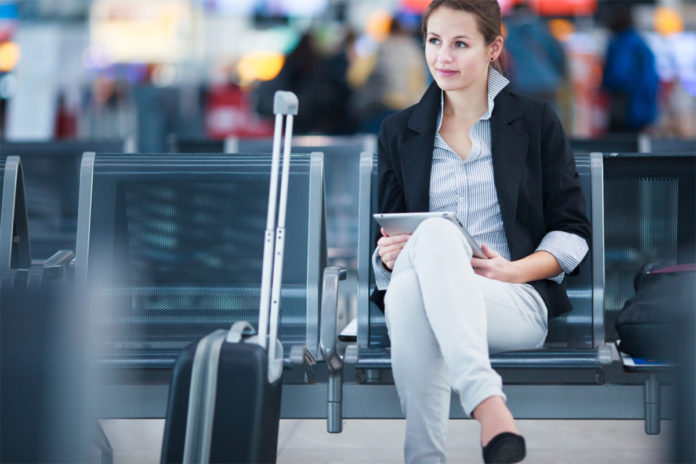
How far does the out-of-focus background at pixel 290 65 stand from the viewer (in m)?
9.17

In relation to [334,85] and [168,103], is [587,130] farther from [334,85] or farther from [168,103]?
[168,103]

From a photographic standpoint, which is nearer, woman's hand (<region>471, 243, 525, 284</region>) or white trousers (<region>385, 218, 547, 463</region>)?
white trousers (<region>385, 218, 547, 463</region>)

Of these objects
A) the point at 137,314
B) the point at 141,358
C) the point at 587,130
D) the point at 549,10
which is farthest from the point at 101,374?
the point at 549,10

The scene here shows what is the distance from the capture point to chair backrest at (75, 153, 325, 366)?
352cm

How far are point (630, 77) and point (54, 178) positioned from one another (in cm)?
490

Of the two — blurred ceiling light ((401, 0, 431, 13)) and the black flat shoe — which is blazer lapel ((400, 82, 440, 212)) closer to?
the black flat shoe

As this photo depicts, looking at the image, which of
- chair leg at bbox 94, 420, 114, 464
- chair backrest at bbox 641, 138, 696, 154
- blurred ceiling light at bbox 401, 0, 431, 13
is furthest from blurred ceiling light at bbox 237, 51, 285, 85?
chair leg at bbox 94, 420, 114, 464

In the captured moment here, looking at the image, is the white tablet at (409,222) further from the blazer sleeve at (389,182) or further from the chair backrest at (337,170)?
the chair backrest at (337,170)

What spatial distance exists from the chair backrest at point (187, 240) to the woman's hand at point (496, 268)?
2.04 ft

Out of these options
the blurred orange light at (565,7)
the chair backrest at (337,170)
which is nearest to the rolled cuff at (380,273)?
the chair backrest at (337,170)

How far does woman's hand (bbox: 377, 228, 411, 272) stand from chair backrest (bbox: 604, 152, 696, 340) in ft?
2.97

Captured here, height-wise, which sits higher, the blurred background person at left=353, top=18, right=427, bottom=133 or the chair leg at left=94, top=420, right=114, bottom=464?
the blurred background person at left=353, top=18, right=427, bottom=133

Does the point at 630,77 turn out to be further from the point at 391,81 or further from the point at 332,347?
the point at 332,347

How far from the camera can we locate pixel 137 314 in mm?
3543
